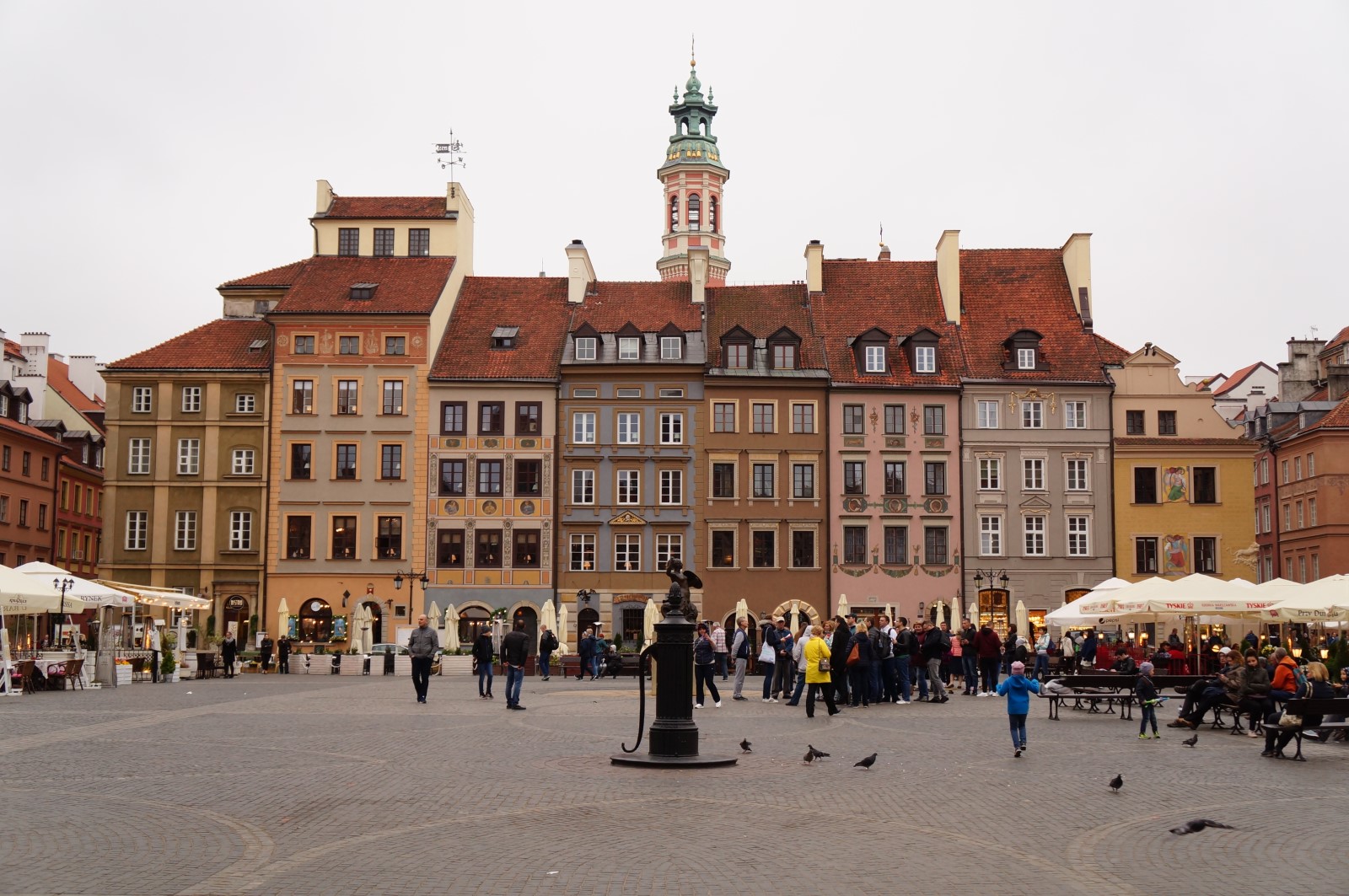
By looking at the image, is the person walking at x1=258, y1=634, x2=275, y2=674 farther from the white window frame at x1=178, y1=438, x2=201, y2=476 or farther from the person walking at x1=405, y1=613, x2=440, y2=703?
the person walking at x1=405, y1=613, x2=440, y2=703

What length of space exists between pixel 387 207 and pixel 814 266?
17.9 meters

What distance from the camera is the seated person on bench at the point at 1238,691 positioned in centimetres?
2209

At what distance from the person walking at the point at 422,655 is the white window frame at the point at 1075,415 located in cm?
3235

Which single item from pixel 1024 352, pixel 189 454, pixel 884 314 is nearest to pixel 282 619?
pixel 189 454

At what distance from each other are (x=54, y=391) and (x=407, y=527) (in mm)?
24618

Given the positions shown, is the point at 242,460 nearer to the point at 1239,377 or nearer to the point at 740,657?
the point at 740,657

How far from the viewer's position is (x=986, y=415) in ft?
180

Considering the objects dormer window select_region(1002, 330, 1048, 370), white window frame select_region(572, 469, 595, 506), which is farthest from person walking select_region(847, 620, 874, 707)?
dormer window select_region(1002, 330, 1048, 370)

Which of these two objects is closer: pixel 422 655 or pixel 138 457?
pixel 422 655

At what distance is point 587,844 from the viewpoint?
11.4 metres

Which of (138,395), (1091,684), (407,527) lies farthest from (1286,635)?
(138,395)

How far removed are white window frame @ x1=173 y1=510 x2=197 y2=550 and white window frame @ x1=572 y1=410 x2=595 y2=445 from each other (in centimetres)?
1486

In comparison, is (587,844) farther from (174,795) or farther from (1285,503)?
(1285,503)

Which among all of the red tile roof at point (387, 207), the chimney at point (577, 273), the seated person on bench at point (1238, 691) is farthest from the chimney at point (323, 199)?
the seated person on bench at point (1238, 691)
